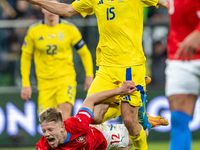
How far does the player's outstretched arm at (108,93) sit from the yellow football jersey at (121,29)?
281 millimetres

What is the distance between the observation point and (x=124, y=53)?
14.9ft

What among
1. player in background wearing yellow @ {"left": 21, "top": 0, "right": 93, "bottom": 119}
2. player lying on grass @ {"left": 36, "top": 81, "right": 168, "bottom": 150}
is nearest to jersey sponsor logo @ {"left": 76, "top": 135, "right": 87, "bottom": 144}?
player lying on grass @ {"left": 36, "top": 81, "right": 168, "bottom": 150}

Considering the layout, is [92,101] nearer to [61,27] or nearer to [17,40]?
[61,27]

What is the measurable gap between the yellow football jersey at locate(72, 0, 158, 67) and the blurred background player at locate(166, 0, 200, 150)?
44.9 inches

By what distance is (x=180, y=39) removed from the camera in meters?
3.39

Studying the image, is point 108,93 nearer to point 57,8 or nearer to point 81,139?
point 81,139

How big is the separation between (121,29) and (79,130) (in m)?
1.23

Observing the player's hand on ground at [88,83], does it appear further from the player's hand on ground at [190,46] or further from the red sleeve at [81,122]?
the player's hand on ground at [190,46]

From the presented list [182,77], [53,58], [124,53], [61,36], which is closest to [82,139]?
[124,53]

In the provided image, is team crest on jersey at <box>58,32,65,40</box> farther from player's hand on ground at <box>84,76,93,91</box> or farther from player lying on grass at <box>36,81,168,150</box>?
player lying on grass at <box>36,81,168,150</box>

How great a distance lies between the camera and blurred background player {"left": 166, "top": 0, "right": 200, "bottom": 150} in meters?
3.22

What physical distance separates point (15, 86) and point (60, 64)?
7.46 feet

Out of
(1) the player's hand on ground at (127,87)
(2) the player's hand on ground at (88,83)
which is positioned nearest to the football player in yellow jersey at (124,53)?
(1) the player's hand on ground at (127,87)

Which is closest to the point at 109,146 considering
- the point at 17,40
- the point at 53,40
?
the point at 53,40
